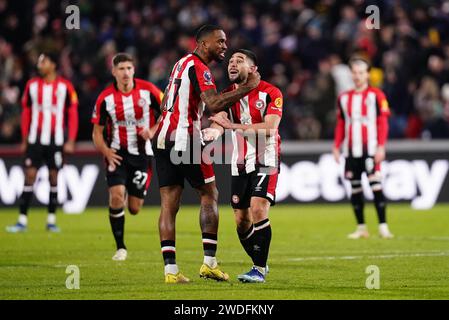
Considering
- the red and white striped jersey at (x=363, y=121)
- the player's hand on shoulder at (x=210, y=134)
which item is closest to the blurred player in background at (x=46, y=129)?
the red and white striped jersey at (x=363, y=121)

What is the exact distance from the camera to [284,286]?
9.25 metres

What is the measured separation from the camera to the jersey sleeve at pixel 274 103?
980 centimetres

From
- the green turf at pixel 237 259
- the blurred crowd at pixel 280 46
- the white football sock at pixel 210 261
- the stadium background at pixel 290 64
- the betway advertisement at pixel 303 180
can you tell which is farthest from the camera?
the blurred crowd at pixel 280 46

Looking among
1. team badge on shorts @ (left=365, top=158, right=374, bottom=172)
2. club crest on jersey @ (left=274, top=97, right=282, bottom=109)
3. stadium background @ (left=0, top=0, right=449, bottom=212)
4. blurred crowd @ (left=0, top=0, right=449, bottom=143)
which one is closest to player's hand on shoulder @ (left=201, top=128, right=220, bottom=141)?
club crest on jersey @ (left=274, top=97, right=282, bottom=109)

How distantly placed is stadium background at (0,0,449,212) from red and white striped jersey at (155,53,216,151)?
10371 mm

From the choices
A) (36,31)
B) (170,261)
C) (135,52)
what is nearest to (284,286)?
(170,261)

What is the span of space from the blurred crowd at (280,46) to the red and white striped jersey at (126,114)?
8.77 metres

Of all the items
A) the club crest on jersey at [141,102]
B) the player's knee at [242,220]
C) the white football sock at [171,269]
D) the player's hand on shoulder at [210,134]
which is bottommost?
the white football sock at [171,269]

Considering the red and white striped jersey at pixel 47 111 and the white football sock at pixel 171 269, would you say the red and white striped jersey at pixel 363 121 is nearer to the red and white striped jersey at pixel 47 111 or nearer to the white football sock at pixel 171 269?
the red and white striped jersey at pixel 47 111

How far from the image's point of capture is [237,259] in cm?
1186

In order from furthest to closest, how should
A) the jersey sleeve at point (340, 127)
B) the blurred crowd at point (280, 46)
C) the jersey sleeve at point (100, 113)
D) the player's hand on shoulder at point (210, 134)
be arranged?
the blurred crowd at point (280, 46) < the jersey sleeve at point (340, 127) < the jersey sleeve at point (100, 113) < the player's hand on shoulder at point (210, 134)

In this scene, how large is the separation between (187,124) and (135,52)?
45.7 feet

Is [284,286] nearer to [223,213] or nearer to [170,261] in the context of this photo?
[170,261]

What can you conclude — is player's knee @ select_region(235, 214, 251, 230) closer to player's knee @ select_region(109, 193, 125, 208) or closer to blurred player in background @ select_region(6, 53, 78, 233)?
player's knee @ select_region(109, 193, 125, 208)
